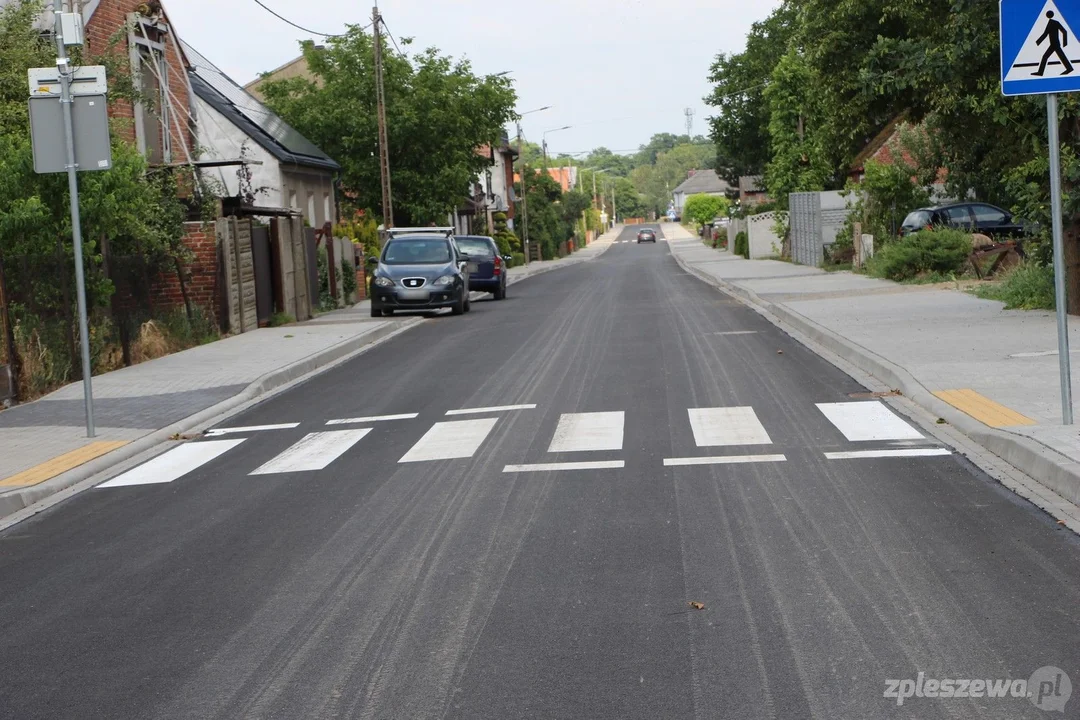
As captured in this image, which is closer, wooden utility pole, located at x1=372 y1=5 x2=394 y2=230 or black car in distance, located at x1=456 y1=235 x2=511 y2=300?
black car in distance, located at x1=456 y1=235 x2=511 y2=300

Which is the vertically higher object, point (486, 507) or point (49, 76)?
point (49, 76)

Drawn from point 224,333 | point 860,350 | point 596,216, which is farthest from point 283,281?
point 596,216

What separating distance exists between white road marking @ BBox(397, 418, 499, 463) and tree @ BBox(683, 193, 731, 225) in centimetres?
11742

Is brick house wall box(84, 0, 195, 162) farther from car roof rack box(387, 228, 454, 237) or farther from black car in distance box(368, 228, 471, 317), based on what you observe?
car roof rack box(387, 228, 454, 237)

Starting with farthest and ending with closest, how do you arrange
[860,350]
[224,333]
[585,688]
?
[224,333], [860,350], [585,688]

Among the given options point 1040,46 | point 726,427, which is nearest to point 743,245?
point 726,427

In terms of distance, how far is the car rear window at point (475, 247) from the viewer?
113 feet

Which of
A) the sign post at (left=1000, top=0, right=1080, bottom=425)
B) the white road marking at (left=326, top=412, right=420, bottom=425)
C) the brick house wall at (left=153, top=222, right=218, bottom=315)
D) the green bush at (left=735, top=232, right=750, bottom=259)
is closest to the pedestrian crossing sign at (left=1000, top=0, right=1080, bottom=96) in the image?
the sign post at (left=1000, top=0, right=1080, bottom=425)

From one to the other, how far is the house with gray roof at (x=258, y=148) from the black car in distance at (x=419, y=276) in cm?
607

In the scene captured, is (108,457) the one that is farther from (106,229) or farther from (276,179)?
(276,179)

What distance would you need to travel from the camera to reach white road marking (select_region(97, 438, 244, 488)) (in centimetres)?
976

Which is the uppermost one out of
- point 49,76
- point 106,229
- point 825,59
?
point 825,59

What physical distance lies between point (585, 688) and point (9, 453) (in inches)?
301

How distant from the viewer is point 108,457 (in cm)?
1066
